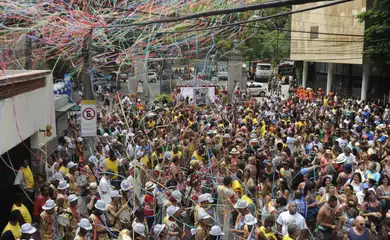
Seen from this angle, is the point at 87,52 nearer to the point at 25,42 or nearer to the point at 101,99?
the point at 25,42

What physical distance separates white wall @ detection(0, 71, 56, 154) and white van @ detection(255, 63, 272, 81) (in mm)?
33638

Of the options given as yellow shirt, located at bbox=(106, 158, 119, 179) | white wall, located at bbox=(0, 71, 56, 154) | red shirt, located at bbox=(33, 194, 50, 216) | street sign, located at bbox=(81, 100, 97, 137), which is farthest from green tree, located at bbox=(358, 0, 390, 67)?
red shirt, located at bbox=(33, 194, 50, 216)

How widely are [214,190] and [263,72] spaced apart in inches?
1446

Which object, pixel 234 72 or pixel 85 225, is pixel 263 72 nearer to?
pixel 234 72

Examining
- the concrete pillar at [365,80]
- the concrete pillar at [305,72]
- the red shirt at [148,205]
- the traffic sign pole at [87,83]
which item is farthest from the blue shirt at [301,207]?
the concrete pillar at [305,72]

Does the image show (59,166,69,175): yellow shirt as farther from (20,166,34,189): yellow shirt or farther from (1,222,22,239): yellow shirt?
(1,222,22,239): yellow shirt

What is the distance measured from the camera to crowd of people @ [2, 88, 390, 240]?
622 cm

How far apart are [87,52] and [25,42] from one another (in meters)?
3.62

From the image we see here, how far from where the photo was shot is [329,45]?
93.1ft

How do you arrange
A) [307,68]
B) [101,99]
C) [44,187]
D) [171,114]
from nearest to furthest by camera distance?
A: [44,187]
[171,114]
[101,99]
[307,68]

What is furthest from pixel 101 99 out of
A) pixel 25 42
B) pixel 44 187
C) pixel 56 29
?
pixel 44 187

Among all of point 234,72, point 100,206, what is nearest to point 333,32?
point 234,72

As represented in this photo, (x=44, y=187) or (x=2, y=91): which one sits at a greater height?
(x=2, y=91)

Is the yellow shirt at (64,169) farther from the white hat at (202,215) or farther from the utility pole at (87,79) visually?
the white hat at (202,215)
